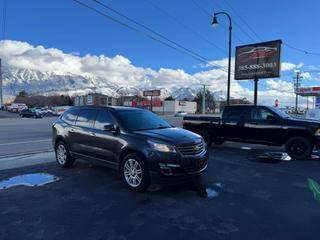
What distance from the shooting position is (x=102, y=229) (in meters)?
4.22

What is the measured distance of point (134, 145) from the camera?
590 centimetres

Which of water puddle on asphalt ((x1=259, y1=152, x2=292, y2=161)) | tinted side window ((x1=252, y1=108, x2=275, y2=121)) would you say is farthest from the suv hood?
tinted side window ((x1=252, y1=108, x2=275, y2=121))

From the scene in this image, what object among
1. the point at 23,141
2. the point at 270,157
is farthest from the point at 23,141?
the point at 270,157

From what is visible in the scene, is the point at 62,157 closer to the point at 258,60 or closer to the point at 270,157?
the point at 270,157

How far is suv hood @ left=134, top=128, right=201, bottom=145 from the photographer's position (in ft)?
18.9

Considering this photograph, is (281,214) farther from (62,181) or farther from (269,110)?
(269,110)

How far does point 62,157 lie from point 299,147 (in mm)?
7611

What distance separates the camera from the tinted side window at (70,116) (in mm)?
7895

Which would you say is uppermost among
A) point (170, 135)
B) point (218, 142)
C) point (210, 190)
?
point (170, 135)

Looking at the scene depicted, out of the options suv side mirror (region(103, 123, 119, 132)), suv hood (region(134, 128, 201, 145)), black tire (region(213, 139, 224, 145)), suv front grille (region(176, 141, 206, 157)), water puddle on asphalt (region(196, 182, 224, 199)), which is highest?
suv side mirror (region(103, 123, 119, 132))

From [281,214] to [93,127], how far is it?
14.5ft

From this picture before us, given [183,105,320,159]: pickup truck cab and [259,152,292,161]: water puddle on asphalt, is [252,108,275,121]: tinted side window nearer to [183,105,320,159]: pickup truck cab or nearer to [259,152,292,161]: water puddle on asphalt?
[183,105,320,159]: pickup truck cab

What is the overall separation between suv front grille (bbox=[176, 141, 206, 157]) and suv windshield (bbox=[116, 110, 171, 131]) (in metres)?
1.16

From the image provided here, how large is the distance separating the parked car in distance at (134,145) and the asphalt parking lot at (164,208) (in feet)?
1.40
